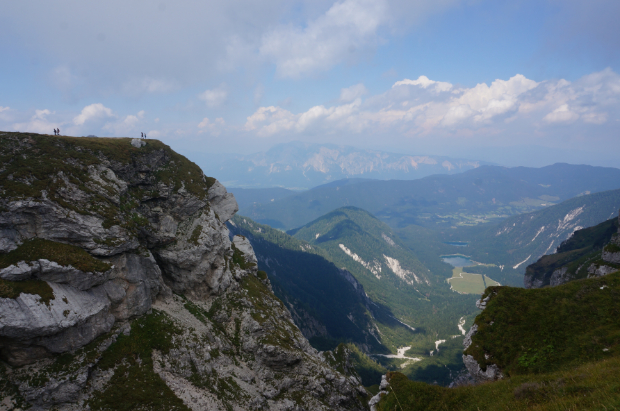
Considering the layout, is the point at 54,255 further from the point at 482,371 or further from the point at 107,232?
the point at 482,371

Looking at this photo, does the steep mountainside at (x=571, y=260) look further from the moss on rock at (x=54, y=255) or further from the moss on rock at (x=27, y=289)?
the moss on rock at (x=27, y=289)

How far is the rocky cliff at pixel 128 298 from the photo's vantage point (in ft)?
115

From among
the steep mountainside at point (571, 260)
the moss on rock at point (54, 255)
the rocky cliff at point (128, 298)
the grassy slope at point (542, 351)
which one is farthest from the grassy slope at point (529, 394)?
the steep mountainside at point (571, 260)

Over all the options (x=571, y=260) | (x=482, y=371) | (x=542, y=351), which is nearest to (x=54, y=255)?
(x=482, y=371)

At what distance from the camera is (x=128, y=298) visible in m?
46.6

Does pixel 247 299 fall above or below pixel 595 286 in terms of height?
below

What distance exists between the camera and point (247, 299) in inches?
2530

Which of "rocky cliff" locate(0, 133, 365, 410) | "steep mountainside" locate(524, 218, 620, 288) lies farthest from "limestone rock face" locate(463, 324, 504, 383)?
"steep mountainside" locate(524, 218, 620, 288)

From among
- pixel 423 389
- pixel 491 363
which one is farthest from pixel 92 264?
pixel 491 363

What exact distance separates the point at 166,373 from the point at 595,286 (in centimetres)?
6308

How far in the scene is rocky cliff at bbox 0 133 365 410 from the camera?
35125 millimetres

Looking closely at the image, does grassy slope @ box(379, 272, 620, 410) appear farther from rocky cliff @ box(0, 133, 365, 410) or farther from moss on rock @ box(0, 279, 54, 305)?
moss on rock @ box(0, 279, 54, 305)

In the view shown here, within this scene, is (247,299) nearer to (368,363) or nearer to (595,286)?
(595,286)

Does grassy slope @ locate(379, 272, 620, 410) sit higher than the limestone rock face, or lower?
higher
